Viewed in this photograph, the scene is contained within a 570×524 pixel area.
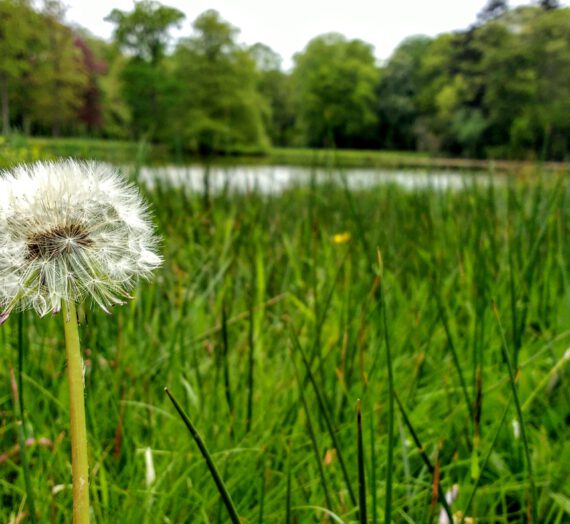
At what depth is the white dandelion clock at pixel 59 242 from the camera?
0.42 metres

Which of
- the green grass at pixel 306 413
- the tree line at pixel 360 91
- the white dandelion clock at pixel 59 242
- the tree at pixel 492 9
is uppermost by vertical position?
the tree at pixel 492 9

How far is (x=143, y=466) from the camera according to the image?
0.98 metres

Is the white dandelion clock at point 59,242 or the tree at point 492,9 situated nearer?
the white dandelion clock at point 59,242

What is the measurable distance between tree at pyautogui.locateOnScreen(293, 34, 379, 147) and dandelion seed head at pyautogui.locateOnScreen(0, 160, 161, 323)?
33600 millimetres

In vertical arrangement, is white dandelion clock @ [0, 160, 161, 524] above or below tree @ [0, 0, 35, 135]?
below

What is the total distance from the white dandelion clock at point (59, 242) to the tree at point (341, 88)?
33.6 metres

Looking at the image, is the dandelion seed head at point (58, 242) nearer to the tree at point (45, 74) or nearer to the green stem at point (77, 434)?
the green stem at point (77, 434)

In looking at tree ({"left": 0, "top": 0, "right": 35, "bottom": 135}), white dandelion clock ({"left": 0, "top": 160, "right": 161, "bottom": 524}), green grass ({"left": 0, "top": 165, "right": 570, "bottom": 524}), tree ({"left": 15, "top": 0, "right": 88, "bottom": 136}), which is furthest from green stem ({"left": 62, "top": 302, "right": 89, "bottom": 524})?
tree ({"left": 15, "top": 0, "right": 88, "bottom": 136})

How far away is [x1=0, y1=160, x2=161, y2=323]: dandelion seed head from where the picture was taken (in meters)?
0.42

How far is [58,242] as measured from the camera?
433mm

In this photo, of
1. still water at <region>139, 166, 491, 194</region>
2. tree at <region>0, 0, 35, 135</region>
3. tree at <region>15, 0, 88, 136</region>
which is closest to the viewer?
still water at <region>139, 166, 491, 194</region>

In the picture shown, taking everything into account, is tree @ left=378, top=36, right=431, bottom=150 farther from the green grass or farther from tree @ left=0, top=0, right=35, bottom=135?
the green grass

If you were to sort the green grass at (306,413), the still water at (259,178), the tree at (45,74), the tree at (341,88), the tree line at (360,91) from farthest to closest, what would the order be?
the tree at (341,88) → the tree line at (360,91) → the tree at (45,74) → the still water at (259,178) → the green grass at (306,413)

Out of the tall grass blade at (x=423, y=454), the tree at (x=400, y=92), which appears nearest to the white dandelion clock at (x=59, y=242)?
the tall grass blade at (x=423, y=454)
